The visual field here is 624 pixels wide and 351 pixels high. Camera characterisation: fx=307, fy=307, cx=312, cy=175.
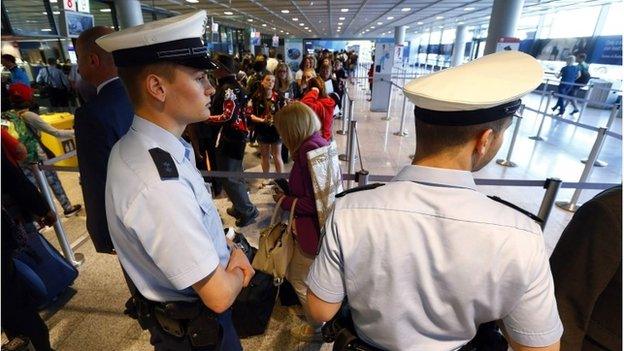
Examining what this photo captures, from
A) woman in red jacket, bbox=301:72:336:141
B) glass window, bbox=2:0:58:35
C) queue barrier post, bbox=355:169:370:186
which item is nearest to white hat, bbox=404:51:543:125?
queue barrier post, bbox=355:169:370:186

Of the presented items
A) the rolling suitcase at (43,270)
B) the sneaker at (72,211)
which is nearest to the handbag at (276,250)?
the rolling suitcase at (43,270)

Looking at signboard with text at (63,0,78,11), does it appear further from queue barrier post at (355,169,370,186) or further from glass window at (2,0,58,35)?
queue barrier post at (355,169,370,186)

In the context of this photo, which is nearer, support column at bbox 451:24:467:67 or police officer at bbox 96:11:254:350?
police officer at bbox 96:11:254:350

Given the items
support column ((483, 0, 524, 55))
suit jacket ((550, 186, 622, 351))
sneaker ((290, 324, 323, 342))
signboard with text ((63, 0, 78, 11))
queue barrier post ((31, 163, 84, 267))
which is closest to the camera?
suit jacket ((550, 186, 622, 351))

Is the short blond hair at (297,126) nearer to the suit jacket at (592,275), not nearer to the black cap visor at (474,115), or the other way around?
the black cap visor at (474,115)

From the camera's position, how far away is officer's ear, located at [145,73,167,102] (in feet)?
3.43

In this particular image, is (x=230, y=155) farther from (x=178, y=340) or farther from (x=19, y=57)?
(x=19, y=57)

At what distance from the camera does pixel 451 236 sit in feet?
2.56

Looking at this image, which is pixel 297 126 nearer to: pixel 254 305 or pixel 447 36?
pixel 254 305

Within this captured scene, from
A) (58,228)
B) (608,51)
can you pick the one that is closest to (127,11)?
(58,228)

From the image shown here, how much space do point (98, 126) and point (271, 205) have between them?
2.87m

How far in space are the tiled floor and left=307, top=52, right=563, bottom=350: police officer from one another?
1.62 m

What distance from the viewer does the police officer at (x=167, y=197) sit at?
93 cm

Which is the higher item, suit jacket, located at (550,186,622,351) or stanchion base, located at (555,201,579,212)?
suit jacket, located at (550,186,622,351)
